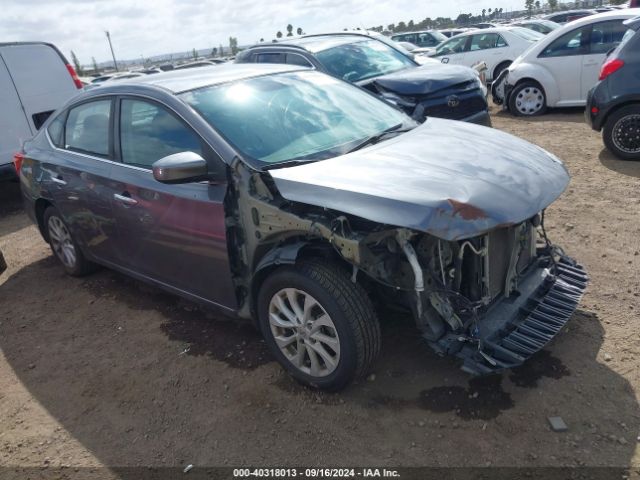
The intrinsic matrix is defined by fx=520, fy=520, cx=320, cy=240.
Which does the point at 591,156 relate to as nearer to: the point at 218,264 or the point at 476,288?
the point at 476,288

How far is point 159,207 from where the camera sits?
3.45 metres

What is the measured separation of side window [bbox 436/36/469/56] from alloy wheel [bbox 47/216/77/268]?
437 inches

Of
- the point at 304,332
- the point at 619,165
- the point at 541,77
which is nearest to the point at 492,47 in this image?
the point at 541,77

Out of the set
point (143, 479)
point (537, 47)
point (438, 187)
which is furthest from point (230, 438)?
point (537, 47)

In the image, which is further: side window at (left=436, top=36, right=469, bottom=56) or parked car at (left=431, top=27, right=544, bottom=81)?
side window at (left=436, top=36, right=469, bottom=56)

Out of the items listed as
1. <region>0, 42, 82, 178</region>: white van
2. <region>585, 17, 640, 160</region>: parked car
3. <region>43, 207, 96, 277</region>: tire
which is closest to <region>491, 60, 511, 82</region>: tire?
<region>585, 17, 640, 160</region>: parked car

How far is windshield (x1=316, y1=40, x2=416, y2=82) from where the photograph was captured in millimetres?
7219

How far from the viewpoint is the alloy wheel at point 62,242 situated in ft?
15.8

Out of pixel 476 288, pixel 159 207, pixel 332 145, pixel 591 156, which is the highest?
pixel 332 145

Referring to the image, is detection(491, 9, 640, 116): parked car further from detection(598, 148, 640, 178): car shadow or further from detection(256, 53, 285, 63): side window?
detection(256, 53, 285, 63): side window

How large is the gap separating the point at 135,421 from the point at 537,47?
30.6 feet

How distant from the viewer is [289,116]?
3.45 m

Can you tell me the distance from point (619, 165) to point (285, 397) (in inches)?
212

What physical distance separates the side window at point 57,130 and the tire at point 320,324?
2.73m
